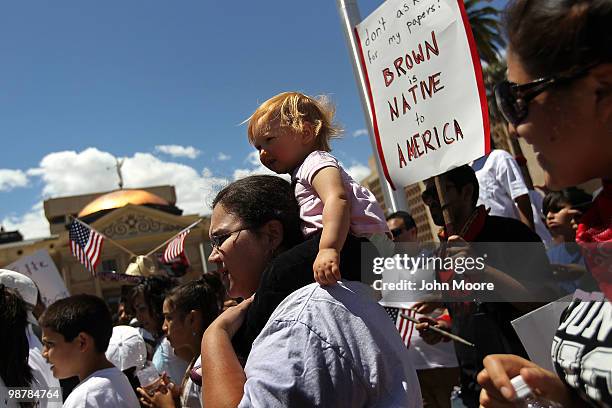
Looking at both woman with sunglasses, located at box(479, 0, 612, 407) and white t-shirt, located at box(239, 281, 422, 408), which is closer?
woman with sunglasses, located at box(479, 0, 612, 407)

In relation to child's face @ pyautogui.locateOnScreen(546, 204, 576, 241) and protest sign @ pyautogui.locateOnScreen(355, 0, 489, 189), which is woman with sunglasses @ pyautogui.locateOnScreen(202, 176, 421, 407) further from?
child's face @ pyautogui.locateOnScreen(546, 204, 576, 241)

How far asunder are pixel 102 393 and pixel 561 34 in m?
2.67

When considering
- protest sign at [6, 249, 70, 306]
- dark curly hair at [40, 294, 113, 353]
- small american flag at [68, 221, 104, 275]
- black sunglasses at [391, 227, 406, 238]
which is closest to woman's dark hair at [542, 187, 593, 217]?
black sunglasses at [391, 227, 406, 238]

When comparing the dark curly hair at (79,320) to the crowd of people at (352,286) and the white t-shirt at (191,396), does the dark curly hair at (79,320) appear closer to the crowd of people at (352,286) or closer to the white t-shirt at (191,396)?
the crowd of people at (352,286)

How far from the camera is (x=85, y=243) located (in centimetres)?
1304

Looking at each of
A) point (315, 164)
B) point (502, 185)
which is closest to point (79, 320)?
point (315, 164)

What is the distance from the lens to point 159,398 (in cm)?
335

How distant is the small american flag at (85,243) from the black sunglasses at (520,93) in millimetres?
11913

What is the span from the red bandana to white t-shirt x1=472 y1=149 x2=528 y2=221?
11.6ft

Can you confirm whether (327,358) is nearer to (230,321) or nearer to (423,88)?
(230,321)

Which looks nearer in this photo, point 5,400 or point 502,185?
point 5,400

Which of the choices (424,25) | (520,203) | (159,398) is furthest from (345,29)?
(159,398)

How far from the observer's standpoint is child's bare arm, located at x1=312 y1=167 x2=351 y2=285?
6.15 feet

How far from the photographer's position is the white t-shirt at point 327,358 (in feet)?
5.43
